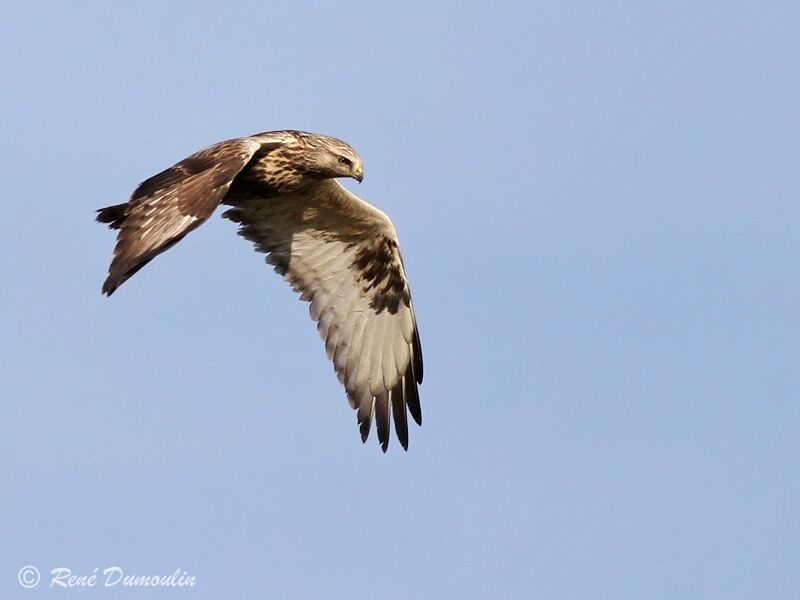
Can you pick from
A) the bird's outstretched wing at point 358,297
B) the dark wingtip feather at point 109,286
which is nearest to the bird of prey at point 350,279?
the bird's outstretched wing at point 358,297

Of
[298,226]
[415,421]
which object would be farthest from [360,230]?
[415,421]

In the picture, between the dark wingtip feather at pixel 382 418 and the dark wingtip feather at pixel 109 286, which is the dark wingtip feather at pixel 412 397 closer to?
the dark wingtip feather at pixel 382 418

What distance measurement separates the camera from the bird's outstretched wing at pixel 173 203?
12.6 m

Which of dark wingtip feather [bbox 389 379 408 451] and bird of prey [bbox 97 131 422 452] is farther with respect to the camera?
dark wingtip feather [bbox 389 379 408 451]

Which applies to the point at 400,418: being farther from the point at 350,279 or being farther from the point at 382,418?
the point at 350,279

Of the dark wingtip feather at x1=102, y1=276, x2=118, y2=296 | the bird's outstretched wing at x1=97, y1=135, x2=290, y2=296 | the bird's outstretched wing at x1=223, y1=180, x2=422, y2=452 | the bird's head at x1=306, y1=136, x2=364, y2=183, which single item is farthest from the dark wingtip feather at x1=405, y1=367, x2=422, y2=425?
the dark wingtip feather at x1=102, y1=276, x2=118, y2=296

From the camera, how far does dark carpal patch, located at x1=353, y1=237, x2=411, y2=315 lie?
16.5 m

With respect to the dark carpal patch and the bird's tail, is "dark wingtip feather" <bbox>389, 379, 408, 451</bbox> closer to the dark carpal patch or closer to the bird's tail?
the dark carpal patch

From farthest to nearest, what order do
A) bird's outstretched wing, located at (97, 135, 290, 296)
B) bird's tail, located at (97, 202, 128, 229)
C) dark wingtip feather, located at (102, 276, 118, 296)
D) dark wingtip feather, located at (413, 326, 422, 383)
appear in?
dark wingtip feather, located at (413, 326, 422, 383) < bird's tail, located at (97, 202, 128, 229) < bird's outstretched wing, located at (97, 135, 290, 296) < dark wingtip feather, located at (102, 276, 118, 296)

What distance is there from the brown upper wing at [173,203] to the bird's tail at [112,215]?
31 cm

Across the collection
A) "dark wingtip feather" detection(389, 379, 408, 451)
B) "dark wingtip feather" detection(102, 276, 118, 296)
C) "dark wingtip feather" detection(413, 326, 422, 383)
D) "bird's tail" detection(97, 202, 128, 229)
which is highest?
"bird's tail" detection(97, 202, 128, 229)

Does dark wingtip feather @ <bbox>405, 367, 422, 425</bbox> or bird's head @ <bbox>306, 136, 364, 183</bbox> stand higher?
bird's head @ <bbox>306, 136, 364, 183</bbox>

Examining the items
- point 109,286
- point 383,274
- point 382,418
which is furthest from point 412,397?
point 109,286

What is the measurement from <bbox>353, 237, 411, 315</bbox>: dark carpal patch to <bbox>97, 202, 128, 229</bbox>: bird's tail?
2439 mm
